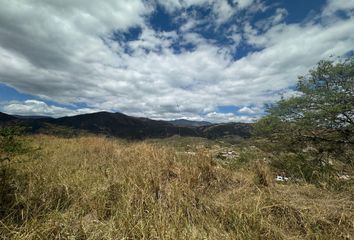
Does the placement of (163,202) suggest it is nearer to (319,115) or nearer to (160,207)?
(160,207)

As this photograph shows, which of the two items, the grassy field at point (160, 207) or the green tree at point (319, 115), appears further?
the green tree at point (319, 115)

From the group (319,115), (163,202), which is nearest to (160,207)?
(163,202)

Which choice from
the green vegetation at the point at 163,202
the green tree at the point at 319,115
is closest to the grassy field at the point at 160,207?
the green vegetation at the point at 163,202

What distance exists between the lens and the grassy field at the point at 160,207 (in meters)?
2.35

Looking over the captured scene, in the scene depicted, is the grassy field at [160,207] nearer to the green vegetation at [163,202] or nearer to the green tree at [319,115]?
the green vegetation at [163,202]

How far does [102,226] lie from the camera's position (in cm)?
242

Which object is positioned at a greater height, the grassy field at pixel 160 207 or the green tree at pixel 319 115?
the green tree at pixel 319 115

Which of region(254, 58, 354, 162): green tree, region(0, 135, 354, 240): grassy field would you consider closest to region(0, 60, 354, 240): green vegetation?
region(0, 135, 354, 240): grassy field

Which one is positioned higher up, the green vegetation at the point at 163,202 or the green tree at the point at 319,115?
the green tree at the point at 319,115

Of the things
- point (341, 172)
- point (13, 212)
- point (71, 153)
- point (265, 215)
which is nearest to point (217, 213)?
point (265, 215)

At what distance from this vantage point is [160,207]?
2.77m

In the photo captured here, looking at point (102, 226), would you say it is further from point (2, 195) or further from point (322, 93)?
point (322, 93)

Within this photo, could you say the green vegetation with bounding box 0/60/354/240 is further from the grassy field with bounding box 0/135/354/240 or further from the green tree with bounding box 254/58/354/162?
the green tree with bounding box 254/58/354/162

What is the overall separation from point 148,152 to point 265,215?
337cm
